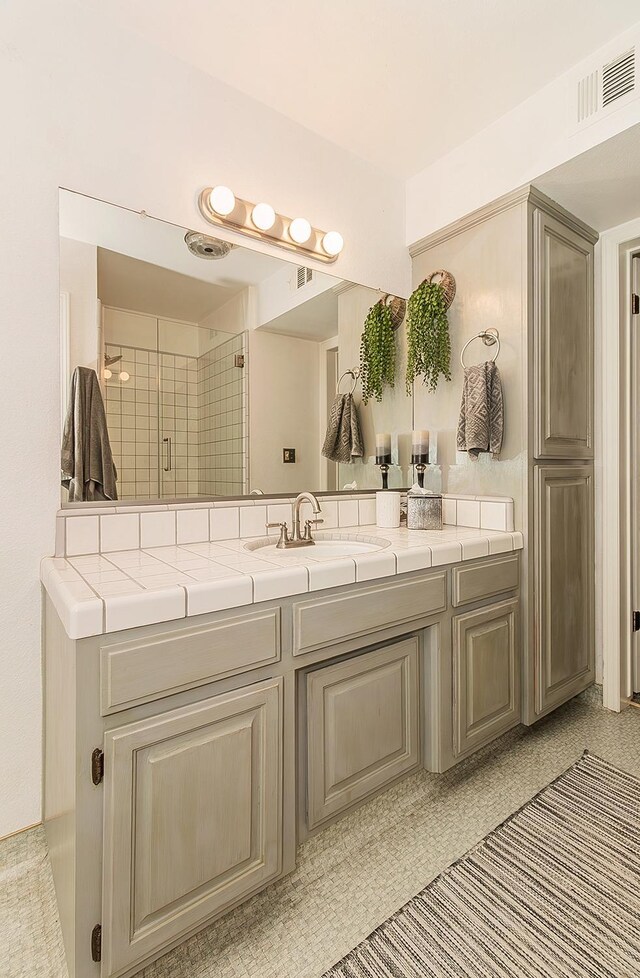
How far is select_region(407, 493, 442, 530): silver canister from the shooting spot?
6.71 ft

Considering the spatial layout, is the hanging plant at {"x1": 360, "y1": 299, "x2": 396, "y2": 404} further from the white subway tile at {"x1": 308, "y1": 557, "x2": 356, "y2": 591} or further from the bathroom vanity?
the white subway tile at {"x1": 308, "y1": 557, "x2": 356, "y2": 591}

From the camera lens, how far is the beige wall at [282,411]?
1887 mm

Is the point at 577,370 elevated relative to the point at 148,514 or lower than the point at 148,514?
elevated

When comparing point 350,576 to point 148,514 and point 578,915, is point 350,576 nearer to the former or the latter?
point 148,514

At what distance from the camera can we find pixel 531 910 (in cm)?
127

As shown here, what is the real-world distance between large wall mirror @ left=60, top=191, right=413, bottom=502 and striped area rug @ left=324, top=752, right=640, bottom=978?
1.31 metres

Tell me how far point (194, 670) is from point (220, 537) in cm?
74

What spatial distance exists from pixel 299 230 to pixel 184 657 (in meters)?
1.62

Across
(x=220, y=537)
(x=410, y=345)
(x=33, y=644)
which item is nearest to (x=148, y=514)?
(x=220, y=537)

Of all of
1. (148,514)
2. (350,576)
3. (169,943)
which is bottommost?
(169,943)

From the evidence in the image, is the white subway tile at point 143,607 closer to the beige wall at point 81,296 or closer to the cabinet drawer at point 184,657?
the cabinet drawer at point 184,657

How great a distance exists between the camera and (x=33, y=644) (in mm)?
1443

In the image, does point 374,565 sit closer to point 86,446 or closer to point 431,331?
point 86,446

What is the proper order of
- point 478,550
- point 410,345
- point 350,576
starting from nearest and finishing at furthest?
point 350,576 → point 478,550 → point 410,345
